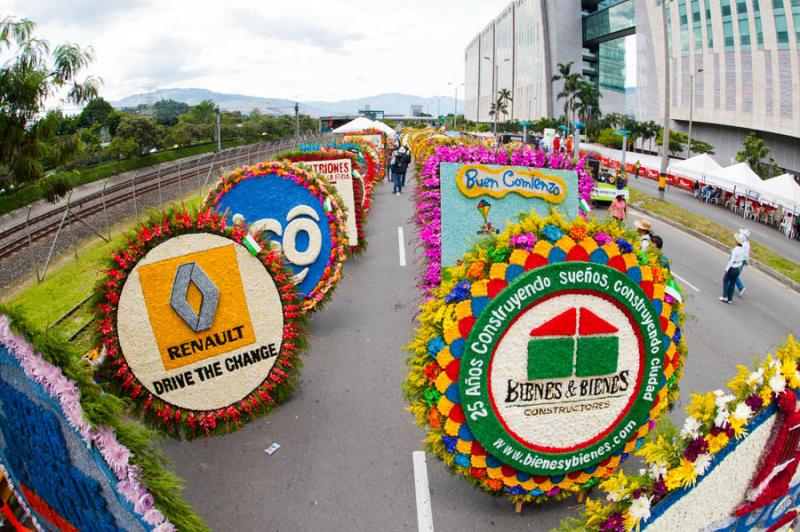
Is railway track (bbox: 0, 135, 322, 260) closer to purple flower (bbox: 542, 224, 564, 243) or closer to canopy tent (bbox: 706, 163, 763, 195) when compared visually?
purple flower (bbox: 542, 224, 564, 243)

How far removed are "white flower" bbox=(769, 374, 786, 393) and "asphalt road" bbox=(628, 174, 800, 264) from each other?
1602 cm

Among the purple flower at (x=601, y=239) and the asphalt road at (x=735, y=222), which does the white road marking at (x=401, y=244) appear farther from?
the asphalt road at (x=735, y=222)

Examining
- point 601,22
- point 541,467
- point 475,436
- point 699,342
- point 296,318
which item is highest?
point 601,22

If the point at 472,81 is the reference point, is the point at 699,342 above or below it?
below

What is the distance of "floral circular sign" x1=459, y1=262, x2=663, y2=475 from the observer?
13.3 ft

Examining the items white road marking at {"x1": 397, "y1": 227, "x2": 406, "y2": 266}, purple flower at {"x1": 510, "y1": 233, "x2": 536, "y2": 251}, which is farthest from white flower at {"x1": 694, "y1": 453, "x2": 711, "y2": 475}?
white road marking at {"x1": 397, "y1": 227, "x2": 406, "y2": 266}

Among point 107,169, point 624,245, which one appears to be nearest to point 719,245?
point 624,245

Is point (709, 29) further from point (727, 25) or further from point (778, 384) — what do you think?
point (778, 384)

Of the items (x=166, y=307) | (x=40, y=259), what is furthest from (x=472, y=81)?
(x=166, y=307)

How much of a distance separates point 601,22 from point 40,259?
7915 cm

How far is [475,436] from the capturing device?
166 inches

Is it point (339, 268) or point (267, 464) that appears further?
point (339, 268)

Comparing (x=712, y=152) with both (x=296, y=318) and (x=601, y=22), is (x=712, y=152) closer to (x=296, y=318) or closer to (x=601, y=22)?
(x=601, y=22)

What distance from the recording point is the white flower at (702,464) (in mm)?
2553
